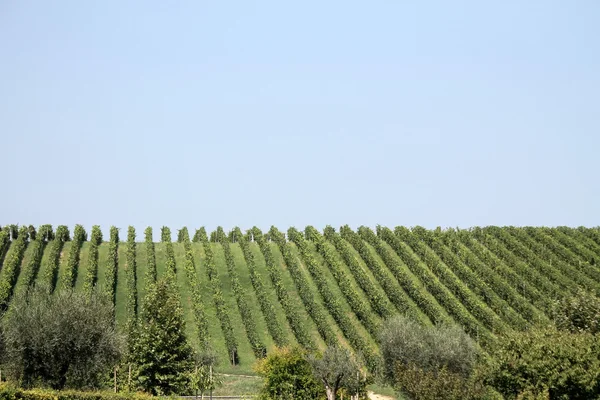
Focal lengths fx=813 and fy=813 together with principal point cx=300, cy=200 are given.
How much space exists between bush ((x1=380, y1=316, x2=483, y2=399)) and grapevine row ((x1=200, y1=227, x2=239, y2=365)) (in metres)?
17.4

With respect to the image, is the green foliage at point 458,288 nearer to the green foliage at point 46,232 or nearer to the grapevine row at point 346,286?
the grapevine row at point 346,286

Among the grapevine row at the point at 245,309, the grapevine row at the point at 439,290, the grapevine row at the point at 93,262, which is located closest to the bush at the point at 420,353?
the grapevine row at the point at 245,309

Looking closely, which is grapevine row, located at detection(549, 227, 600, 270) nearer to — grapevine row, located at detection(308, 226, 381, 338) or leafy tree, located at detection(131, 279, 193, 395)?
grapevine row, located at detection(308, 226, 381, 338)

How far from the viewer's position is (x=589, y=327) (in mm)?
62500

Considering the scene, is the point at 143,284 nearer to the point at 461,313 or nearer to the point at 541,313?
the point at 461,313

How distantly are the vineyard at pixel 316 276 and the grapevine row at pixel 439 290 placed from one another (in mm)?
174

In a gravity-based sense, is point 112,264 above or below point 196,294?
above

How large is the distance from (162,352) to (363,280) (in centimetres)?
3893

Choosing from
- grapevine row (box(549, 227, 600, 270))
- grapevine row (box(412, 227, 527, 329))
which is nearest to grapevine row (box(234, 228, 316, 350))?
grapevine row (box(412, 227, 527, 329))

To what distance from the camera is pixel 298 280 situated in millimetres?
95688

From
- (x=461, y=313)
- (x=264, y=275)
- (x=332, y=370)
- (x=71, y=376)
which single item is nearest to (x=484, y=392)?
(x=332, y=370)

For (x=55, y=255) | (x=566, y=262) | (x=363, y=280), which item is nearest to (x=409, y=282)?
(x=363, y=280)

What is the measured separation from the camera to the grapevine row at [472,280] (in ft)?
292

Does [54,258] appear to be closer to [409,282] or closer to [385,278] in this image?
[385,278]
